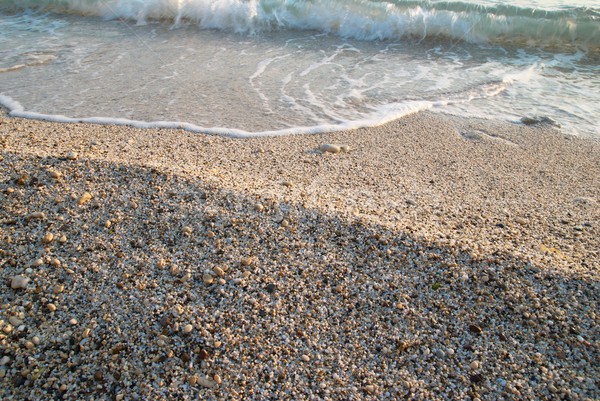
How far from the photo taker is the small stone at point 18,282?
191 cm

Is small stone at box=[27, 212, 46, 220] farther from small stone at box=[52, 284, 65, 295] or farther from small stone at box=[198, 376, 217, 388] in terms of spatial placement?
small stone at box=[198, 376, 217, 388]

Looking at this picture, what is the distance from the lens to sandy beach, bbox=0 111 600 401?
1680mm

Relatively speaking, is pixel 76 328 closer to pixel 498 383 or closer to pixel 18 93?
pixel 498 383

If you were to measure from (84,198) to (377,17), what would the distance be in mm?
6781

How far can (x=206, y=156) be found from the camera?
3.31m

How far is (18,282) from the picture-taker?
1.93 metres

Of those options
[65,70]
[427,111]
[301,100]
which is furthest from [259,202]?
[65,70]

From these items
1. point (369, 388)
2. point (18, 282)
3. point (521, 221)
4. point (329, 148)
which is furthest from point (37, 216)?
point (521, 221)

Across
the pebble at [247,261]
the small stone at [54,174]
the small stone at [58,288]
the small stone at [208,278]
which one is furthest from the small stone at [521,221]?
the small stone at [54,174]

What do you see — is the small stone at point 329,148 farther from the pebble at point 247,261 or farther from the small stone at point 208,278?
the small stone at point 208,278

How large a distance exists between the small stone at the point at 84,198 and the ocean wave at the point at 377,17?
570 centimetres

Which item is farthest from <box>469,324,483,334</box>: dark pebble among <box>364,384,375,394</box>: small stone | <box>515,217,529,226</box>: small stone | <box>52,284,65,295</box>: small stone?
<box>52,284,65,295</box>: small stone

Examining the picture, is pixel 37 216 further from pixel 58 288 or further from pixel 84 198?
pixel 58 288

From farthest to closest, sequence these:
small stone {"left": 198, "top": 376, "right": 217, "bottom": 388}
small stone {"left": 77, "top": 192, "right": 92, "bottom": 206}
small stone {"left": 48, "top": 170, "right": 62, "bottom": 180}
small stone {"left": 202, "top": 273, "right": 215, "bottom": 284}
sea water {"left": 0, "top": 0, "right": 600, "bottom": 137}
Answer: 1. sea water {"left": 0, "top": 0, "right": 600, "bottom": 137}
2. small stone {"left": 48, "top": 170, "right": 62, "bottom": 180}
3. small stone {"left": 77, "top": 192, "right": 92, "bottom": 206}
4. small stone {"left": 202, "top": 273, "right": 215, "bottom": 284}
5. small stone {"left": 198, "top": 376, "right": 217, "bottom": 388}
